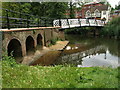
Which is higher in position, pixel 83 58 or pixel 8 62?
pixel 8 62

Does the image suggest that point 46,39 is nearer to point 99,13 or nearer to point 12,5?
point 12,5

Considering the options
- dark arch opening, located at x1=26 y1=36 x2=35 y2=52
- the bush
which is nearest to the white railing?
dark arch opening, located at x1=26 y1=36 x2=35 y2=52

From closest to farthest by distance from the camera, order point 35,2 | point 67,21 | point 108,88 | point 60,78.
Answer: point 108,88 < point 60,78 < point 67,21 < point 35,2

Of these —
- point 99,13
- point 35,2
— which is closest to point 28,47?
point 35,2

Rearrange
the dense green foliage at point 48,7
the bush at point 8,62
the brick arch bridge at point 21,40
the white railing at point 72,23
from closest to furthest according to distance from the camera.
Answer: the bush at point 8,62 < the brick arch bridge at point 21,40 < the white railing at point 72,23 < the dense green foliage at point 48,7

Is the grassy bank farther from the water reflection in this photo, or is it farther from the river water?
the water reflection

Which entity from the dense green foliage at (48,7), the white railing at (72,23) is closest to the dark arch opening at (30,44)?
the white railing at (72,23)

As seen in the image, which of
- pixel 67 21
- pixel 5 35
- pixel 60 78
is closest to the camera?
pixel 60 78

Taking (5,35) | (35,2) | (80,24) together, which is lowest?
(5,35)

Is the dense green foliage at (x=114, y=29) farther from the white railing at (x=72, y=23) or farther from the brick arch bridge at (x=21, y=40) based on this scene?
→ the brick arch bridge at (x=21, y=40)

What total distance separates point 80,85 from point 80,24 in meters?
20.1

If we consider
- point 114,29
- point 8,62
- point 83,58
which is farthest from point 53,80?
point 114,29

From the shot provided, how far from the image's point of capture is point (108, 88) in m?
3.46

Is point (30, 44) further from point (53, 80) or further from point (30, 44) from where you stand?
point (53, 80)
